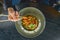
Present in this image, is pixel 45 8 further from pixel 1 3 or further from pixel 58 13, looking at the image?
pixel 1 3

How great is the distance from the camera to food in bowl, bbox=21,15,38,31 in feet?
1.82

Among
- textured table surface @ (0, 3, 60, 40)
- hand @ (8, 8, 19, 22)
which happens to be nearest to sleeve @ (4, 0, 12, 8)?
hand @ (8, 8, 19, 22)

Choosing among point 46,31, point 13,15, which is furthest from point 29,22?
point 46,31

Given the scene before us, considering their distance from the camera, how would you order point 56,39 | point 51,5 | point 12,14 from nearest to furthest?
point 12,14 → point 51,5 → point 56,39

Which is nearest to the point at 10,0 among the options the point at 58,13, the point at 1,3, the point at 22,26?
the point at 1,3

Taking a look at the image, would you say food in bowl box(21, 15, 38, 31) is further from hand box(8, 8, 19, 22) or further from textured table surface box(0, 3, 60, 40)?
textured table surface box(0, 3, 60, 40)

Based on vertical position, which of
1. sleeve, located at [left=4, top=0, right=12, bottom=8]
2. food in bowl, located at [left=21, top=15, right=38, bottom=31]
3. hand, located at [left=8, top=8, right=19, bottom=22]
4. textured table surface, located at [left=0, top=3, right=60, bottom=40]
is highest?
sleeve, located at [left=4, top=0, right=12, bottom=8]

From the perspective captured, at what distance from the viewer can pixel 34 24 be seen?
0.56 metres

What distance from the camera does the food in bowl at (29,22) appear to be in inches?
21.8

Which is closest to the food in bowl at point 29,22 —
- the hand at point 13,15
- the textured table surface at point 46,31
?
the hand at point 13,15

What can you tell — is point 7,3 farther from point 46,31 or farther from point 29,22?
point 46,31

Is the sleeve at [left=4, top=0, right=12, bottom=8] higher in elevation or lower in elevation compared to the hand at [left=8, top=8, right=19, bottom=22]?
higher

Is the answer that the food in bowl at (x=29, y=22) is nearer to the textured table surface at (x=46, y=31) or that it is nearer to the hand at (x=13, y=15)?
the hand at (x=13, y=15)

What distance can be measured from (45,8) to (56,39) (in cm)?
20
